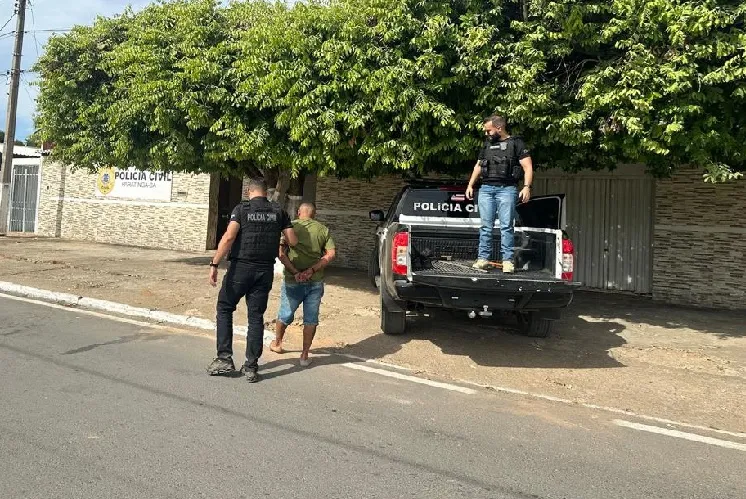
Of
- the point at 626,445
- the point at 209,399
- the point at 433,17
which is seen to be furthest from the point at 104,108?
the point at 626,445

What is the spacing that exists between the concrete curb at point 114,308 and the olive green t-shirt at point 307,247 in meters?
1.47

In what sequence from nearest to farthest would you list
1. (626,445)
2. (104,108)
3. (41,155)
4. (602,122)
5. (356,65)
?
(626,445) < (602,122) < (356,65) < (104,108) < (41,155)

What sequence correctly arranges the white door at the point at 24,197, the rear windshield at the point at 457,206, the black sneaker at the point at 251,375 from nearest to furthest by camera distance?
the black sneaker at the point at 251,375
the rear windshield at the point at 457,206
the white door at the point at 24,197

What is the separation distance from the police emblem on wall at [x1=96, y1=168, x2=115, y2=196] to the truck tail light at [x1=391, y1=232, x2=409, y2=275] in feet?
51.4

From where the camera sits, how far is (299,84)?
7520 millimetres

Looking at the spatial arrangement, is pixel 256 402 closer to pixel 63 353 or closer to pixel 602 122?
pixel 63 353

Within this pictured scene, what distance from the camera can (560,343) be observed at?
278 inches

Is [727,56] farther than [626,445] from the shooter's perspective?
Yes

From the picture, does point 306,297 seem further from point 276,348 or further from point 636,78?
point 636,78

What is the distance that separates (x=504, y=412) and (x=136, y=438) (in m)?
2.77

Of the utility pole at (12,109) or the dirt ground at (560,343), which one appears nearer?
the dirt ground at (560,343)

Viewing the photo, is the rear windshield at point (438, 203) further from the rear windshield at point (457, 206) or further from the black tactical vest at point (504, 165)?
the black tactical vest at point (504, 165)

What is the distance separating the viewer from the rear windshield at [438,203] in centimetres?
738

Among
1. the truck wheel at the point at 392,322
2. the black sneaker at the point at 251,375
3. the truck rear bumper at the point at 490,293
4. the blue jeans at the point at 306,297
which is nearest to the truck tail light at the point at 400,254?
the truck rear bumper at the point at 490,293
